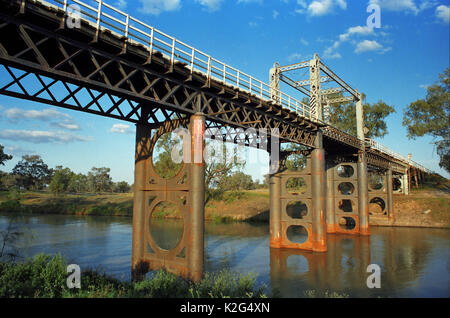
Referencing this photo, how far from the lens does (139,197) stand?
16.4 meters

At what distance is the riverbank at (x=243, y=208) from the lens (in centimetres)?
4328

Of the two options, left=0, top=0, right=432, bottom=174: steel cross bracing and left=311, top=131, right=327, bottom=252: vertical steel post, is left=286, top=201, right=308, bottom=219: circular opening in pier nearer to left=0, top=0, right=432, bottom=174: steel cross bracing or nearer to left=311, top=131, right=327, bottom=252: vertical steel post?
left=311, top=131, right=327, bottom=252: vertical steel post

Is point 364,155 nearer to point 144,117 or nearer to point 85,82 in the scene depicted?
point 144,117

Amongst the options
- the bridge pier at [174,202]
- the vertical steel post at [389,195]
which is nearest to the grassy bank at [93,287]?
the bridge pier at [174,202]

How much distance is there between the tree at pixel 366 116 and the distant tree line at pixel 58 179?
77.5m

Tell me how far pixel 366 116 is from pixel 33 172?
431 ft

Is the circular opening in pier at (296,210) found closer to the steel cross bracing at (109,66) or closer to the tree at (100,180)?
the steel cross bracing at (109,66)

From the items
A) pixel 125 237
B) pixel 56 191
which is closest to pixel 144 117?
pixel 125 237

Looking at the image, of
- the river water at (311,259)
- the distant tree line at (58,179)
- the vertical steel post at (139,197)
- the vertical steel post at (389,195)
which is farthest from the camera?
the distant tree line at (58,179)

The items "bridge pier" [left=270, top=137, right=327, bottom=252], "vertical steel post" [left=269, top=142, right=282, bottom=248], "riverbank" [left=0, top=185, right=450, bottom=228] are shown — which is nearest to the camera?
"bridge pier" [left=270, top=137, right=327, bottom=252]

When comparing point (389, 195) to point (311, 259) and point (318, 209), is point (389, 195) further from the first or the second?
point (311, 259)

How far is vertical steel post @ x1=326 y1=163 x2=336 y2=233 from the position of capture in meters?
37.2

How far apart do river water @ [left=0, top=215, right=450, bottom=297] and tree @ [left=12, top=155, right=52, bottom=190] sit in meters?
110

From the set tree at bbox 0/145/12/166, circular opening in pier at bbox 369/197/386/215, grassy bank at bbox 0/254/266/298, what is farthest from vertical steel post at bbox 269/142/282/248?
tree at bbox 0/145/12/166
